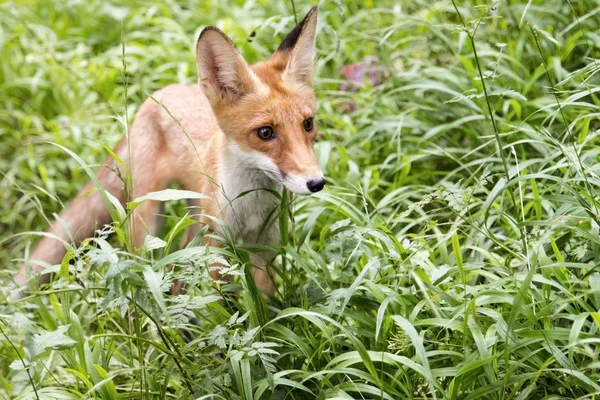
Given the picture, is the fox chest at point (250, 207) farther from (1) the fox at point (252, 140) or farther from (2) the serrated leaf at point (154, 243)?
(2) the serrated leaf at point (154, 243)

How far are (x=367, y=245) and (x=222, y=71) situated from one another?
125 centimetres

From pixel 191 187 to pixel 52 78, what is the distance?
8.85 ft

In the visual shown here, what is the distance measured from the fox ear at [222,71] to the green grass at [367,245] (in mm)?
248

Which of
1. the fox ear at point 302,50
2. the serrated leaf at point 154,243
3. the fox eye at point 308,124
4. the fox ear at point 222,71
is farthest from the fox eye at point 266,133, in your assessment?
the serrated leaf at point 154,243

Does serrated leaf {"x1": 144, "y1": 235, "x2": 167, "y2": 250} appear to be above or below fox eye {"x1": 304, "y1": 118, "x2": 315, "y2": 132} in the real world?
below

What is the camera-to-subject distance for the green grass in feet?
10.1

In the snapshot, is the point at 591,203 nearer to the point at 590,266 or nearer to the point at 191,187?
the point at 590,266

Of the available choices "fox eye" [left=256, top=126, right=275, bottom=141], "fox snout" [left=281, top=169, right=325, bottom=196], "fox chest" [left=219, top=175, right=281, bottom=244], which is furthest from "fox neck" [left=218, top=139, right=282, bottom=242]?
"fox snout" [left=281, top=169, right=325, bottom=196]

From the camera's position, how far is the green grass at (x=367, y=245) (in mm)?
3088

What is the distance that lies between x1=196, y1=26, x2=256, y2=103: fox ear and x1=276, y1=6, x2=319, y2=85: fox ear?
239 millimetres

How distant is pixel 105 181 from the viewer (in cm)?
527

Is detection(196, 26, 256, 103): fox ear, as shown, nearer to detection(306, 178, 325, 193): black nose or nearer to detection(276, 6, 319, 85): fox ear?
detection(276, 6, 319, 85): fox ear

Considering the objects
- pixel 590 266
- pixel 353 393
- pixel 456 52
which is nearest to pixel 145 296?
pixel 353 393

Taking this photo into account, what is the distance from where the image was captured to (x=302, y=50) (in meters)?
4.25
